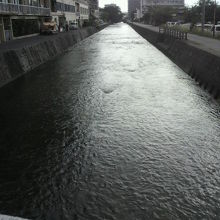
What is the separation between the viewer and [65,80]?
26.4 metres

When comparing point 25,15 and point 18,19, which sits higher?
point 25,15

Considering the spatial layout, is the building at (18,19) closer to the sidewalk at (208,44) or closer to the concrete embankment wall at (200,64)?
the concrete embankment wall at (200,64)

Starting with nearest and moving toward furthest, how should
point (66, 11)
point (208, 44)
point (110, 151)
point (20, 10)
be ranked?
point (110, 151) < point (208, 44) < point (20, 10) < point (66, 11)

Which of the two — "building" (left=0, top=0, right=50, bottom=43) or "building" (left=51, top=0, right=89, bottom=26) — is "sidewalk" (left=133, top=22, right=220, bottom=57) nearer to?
"building" (left=0, top=0, right=50, bottom=43)

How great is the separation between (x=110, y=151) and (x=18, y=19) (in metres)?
36.8

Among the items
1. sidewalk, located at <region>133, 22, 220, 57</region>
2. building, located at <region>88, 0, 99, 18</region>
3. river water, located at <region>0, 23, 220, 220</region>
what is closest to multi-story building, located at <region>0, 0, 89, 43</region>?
river water, located at <region>0, 23, 220, 220</region>

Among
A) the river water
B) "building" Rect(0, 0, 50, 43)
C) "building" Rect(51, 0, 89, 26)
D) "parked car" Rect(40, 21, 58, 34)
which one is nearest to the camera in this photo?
the river water

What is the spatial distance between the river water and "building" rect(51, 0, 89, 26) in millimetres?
45522

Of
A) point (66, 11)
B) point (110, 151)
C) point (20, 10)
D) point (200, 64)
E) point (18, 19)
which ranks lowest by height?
point (110, 151)

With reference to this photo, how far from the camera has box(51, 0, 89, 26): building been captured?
216ft

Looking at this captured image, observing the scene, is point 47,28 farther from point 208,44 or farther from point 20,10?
point 208,44

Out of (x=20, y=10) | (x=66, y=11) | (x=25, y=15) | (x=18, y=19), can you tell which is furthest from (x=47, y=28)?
(x=66, y=11)

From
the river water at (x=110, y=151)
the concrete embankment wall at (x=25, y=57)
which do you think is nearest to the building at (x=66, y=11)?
the concrete embankment wall at (x=25, y=57)

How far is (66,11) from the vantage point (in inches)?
3051
